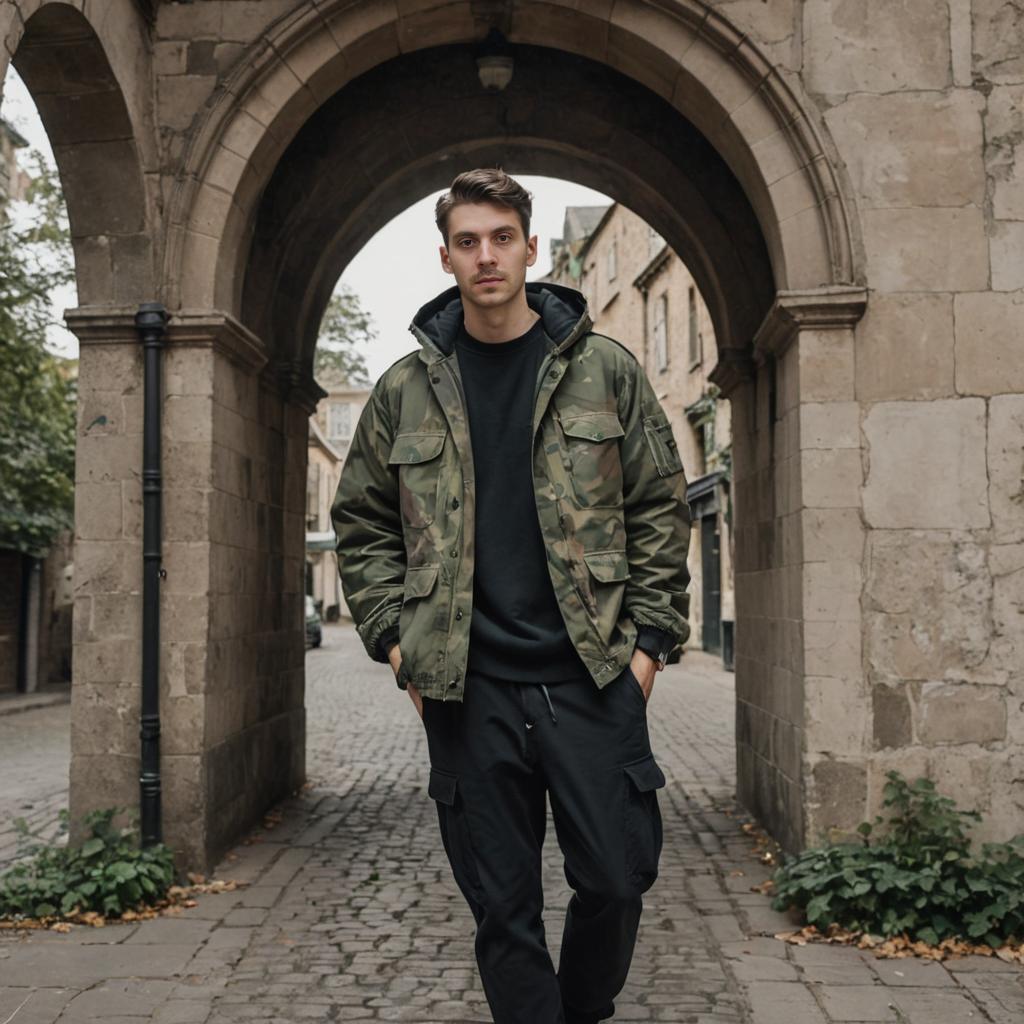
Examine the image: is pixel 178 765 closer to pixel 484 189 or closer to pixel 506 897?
pixel 506 897

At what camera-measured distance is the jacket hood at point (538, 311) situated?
315 cm

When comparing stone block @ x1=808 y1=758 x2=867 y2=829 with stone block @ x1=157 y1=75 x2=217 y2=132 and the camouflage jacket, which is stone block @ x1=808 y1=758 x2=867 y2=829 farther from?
stone block @ x1=157 y1=75 x2=217 y2=132

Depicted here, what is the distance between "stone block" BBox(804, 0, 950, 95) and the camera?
18.9 ft

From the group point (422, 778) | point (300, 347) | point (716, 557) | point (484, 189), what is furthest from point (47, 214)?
point (484, 189)

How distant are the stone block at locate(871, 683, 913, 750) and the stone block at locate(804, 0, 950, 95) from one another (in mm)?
2872

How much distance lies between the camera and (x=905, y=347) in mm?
5660

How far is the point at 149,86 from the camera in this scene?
6188 millimetres

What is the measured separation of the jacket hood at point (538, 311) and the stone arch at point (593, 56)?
2.83 m

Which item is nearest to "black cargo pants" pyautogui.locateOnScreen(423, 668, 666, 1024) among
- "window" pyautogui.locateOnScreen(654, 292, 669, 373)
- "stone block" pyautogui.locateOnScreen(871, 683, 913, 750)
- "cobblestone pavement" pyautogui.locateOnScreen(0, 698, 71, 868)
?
"cobblestone pavement" pyautogui.locateOnScreen(0, 698, 71, 868)

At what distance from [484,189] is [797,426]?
314 centimetres

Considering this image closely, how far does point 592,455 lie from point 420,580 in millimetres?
538

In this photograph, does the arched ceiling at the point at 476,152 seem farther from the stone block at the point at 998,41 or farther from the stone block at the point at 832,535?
the stone block at the point at 832,535

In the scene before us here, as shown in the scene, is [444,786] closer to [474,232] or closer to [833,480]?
[474,232]

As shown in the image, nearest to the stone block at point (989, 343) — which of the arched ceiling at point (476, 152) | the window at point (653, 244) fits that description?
the arched ceiling at point (476, 152)
